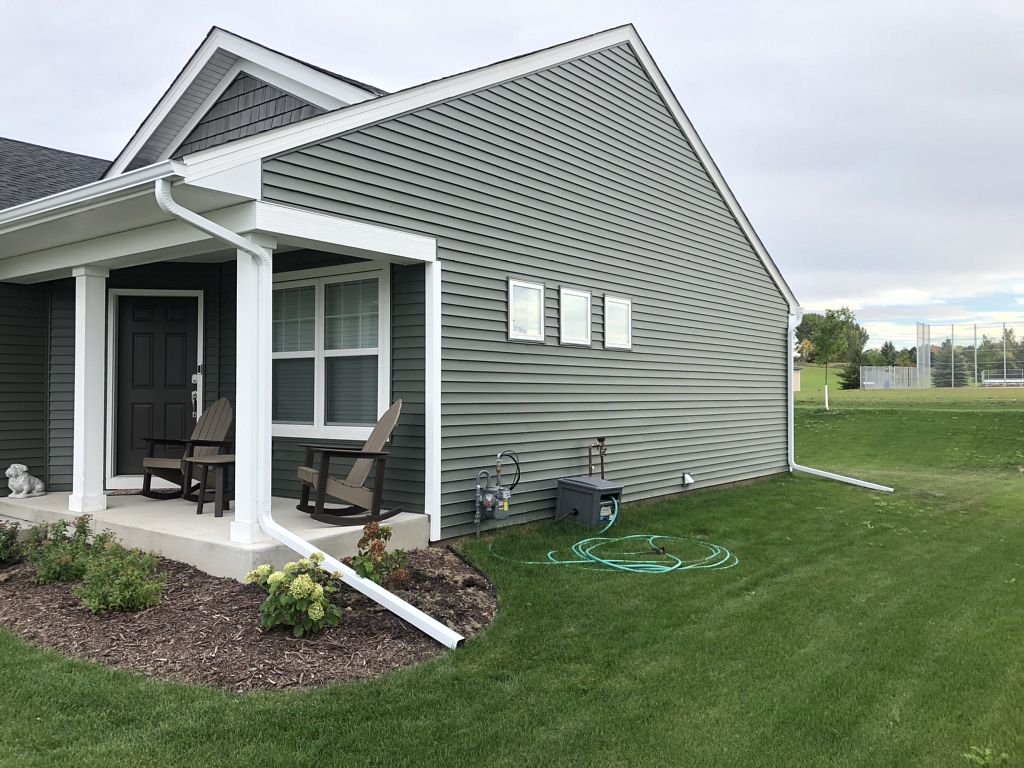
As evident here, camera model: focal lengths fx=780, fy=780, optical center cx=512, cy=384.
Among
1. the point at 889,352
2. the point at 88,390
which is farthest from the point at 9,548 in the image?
the point at 889,352

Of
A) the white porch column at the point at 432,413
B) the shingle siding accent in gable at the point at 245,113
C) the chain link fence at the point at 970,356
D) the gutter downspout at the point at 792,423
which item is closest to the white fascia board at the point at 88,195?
the shingle siding accent in gable at the point at 245,113

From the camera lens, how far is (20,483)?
24.4 feet

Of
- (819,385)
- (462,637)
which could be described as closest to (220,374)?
(462,637)

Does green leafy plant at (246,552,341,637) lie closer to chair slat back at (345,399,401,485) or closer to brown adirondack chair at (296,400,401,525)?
brown adirondack chair at (296,400,401,525)

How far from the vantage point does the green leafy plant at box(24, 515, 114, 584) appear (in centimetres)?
526

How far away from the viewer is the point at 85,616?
4.58 meters

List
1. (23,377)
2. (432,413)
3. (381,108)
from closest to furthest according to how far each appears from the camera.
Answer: (381,108), (432,413), (23,377)

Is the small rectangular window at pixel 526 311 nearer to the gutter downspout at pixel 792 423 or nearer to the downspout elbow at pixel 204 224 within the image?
the downspout elbow at pixel 204 224

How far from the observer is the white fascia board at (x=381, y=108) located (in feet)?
16.3

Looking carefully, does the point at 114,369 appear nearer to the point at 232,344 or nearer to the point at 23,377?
the point at 23,377

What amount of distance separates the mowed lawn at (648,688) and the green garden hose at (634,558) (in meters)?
0.18

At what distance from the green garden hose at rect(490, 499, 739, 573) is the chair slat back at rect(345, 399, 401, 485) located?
1248 mm

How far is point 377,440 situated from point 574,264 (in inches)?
127

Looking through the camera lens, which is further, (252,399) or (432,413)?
(432,413)
